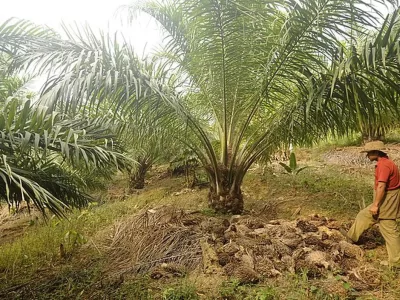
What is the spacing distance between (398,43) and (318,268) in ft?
7.07

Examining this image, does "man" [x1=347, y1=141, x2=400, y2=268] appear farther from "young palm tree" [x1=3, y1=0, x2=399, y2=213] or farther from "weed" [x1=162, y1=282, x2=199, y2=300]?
"weed" [x1=162, y1=282, x2=199, y2=300]

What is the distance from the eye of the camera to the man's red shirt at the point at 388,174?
11.3 feet

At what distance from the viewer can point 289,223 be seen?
14.5 feet

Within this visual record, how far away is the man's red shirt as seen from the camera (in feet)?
11.3

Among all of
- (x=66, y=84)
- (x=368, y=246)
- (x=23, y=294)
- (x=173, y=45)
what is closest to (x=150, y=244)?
(x=23, y=294)

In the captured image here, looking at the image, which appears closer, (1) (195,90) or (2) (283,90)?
(2) (283,90)

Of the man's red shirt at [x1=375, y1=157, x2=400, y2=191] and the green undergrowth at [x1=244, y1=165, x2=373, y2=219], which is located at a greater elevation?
the man's red shirt at [x1=375, y1=157, x2=400, y2=191]

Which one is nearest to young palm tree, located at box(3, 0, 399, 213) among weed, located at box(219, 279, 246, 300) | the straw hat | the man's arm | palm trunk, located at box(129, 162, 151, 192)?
the straw hat

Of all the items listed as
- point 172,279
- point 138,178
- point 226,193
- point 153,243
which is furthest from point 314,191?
point 138,178

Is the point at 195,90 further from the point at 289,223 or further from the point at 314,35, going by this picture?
the point at 289,223

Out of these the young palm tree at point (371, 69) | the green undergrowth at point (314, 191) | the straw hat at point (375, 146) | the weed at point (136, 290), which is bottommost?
the weed at point (136, 290)

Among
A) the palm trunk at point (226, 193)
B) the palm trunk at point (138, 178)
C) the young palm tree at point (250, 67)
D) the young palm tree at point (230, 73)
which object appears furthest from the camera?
the palm trunk at point (138, 178)

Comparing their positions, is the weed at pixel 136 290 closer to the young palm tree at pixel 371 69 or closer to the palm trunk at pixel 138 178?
the young palm tree at pixel 371 69

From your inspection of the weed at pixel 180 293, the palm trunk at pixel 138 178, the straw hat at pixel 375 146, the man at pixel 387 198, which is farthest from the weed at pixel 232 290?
the palm trunk at pixel 138 178
